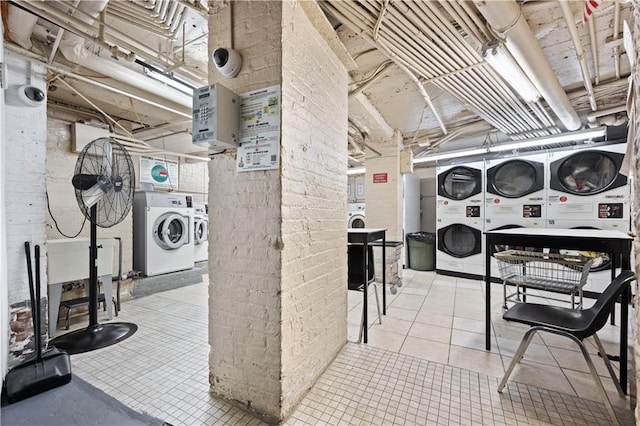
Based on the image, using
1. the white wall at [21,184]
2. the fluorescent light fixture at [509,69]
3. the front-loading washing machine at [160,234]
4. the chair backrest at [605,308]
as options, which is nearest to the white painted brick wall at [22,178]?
the white wall at [21,184]

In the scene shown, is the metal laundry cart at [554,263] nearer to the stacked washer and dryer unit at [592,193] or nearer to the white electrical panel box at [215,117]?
the stacked washer and dryer unit at [592,193]

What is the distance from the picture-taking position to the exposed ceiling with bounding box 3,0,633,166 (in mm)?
1799

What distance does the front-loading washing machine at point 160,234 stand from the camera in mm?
3947

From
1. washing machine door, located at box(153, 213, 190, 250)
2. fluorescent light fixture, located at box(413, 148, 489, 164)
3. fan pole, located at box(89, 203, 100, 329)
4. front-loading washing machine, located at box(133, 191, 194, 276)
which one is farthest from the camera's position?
fluorescent light fixture, located at box(413, 148, 489, 164)

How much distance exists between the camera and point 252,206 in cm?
152

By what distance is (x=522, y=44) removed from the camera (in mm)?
2043

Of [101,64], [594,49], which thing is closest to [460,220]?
[594,49]

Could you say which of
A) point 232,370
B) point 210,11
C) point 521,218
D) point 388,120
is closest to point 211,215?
point 232,370

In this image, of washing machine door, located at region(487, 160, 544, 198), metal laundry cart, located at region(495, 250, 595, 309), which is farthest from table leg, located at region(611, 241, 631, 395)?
washing machine door, located at region(487, 160, 544, 198)

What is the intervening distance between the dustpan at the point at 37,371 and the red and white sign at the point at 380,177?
4272mm

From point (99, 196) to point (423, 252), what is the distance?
16.8 feet

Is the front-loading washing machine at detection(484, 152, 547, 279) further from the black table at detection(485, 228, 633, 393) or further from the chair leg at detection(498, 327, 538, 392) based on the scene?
the chair leg at detection(498, 327, 538, 392)

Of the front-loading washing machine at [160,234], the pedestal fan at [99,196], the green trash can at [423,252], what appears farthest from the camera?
the green trash can at [423,252]

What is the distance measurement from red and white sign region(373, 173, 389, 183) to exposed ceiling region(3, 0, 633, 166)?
1072mm
